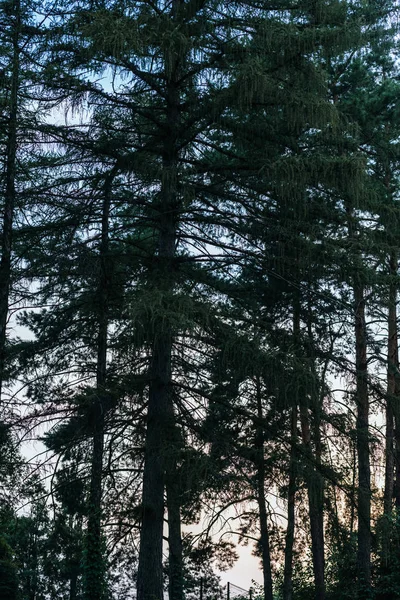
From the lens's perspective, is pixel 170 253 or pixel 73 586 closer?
pixel 170 253

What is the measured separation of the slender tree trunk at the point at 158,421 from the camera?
433 inches

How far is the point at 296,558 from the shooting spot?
22.6 m

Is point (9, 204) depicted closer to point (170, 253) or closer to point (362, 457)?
point (170, 253)

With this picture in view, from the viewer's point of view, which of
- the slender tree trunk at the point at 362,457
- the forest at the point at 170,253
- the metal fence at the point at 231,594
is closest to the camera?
the forest at the point at 170,253

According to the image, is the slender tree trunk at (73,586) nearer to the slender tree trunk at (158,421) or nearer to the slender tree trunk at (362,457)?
the slender tree trunk at (362,457)

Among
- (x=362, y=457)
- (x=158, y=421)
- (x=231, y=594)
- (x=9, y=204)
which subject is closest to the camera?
(x=158, y=421)

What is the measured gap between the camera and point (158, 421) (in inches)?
447

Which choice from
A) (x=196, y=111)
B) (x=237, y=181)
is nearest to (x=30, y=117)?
(x=196, y=111)

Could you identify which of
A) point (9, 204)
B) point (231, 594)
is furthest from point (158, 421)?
point (231, 594)

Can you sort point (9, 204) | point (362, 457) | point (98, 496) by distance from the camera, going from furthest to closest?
point (362, 457) < point (98, 496) < point (9, 204)

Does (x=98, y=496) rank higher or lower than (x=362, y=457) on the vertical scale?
lower

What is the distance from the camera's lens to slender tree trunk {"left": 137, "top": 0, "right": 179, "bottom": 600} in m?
11.0

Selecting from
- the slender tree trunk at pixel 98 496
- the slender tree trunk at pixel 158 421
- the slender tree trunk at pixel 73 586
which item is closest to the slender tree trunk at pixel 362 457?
the slender tree trunk at pixel 158 421

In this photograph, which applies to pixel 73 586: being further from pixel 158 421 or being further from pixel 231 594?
pixel 158 421
